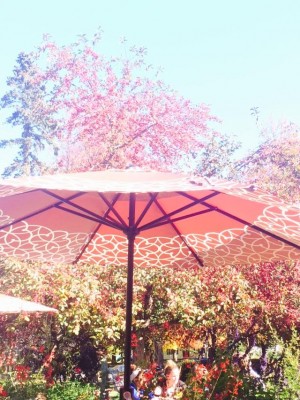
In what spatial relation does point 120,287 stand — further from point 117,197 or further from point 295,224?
point 295,224

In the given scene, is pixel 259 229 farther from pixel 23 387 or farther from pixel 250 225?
pixel 23 387

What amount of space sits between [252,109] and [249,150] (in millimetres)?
3990

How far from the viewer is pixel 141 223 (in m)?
5.09

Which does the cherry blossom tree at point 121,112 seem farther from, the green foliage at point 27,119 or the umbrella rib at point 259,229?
the green foliage at point 27,119

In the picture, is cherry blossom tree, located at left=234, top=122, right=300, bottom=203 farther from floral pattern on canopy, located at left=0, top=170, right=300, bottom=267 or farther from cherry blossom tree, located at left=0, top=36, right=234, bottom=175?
floral pattern on canopy, located at left=0, top=170, right=300, bottom=267

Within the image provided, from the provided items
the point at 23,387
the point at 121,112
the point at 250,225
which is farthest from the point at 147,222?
the point at 121,112

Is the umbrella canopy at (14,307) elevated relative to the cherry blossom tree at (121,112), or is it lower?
lower

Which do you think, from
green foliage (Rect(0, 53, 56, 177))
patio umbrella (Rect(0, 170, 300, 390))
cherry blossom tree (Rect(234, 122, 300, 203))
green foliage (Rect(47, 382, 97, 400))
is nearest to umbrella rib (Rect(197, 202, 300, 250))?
patio umbrella (Rect(0, 170, 300, 390))

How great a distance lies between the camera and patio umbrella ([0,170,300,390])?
306 cm

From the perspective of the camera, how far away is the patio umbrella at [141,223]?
10.0 feet

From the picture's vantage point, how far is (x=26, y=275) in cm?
979

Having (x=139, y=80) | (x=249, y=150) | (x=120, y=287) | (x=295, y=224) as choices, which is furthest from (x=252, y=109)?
(x=295, y=224)

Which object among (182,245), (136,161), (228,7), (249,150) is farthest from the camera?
(249,150)

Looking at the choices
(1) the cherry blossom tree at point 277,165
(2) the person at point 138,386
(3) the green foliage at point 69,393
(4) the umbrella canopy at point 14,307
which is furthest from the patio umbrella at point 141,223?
(1) the cherry blossom tree at point 277,165
